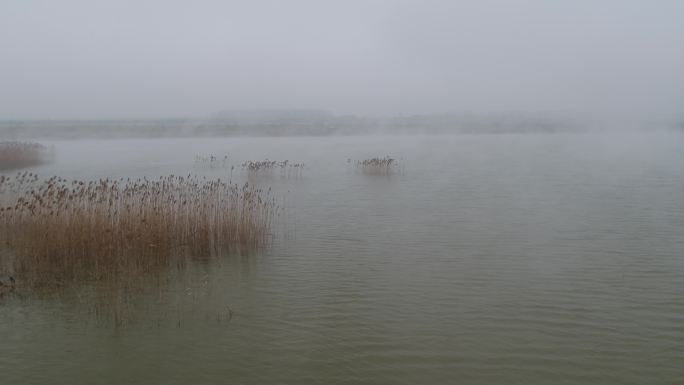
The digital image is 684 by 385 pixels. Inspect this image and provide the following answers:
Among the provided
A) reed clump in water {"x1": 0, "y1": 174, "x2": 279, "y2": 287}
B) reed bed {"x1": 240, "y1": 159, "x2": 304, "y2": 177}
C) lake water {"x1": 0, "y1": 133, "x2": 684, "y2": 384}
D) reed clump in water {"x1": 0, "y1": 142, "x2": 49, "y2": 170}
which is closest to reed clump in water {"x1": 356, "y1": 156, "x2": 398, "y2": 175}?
reed bed {"x1": 240, "y1": 159, "x2": 304, "y2": 177}

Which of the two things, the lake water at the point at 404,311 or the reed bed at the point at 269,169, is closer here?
the lake water at the point at 404,311

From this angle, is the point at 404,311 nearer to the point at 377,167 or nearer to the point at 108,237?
the point at 108,237

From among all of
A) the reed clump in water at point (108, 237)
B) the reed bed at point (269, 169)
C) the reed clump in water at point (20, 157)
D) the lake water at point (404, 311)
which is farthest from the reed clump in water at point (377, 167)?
the reed clump in water at point (20, 157)

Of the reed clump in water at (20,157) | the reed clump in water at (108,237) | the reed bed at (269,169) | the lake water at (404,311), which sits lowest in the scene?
the lake water at (404,311)

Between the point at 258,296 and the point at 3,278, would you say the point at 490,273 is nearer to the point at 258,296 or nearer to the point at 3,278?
the point at 258,296

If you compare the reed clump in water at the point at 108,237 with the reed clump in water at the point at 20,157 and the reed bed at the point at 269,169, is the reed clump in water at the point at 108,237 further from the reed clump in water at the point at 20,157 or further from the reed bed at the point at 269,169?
the reed clump in water at the point at 20,157

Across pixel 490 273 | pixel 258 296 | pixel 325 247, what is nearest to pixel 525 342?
pixel 490 273

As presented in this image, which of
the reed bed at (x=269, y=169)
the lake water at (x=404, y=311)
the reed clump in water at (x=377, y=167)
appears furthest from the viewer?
the reed clump in water at (x=377, y=167)

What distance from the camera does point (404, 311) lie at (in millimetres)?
5320

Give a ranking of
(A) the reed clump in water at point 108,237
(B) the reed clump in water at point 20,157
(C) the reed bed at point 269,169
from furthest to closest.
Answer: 1. (B) the reed clump in water at point 20,157
2. (C) the reed bed at point 269,169
3. (A) the reed clump in water at point 108,237

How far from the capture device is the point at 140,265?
21.8ft

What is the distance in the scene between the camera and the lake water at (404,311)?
414cm

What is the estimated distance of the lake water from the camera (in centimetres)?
414

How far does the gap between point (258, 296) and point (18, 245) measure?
3402 mm
